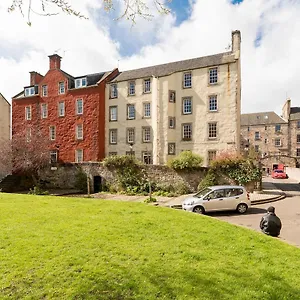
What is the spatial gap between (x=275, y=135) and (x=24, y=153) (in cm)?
5269

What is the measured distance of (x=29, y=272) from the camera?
15.9ft

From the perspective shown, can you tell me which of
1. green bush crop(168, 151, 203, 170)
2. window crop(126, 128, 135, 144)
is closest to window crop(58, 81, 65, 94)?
window crop(126, 128, 135, 144)

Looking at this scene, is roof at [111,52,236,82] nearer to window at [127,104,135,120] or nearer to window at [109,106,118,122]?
window at [127,104,135,120]

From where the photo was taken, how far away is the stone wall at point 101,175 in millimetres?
25000

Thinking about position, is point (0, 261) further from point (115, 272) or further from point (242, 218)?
point (242, 218)

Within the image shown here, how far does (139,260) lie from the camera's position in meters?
5.60

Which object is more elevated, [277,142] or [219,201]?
[277,142]

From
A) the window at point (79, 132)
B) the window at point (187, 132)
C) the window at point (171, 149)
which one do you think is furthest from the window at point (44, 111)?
the window at point (187, 132)

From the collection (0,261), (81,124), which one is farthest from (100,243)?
(81,124)

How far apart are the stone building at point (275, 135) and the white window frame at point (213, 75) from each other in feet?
96.8

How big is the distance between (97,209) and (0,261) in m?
5.48

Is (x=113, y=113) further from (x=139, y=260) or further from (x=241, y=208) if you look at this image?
(x=139, y=260)

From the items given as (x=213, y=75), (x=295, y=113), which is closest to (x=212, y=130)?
(x=213, y=75)

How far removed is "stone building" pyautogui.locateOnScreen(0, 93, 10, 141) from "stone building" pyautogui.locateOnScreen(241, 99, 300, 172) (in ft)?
148
